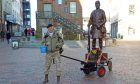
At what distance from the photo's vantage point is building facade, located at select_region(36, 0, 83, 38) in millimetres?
58125

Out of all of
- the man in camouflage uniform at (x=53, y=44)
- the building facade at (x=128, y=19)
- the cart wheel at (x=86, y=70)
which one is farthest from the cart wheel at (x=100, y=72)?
the building facade at (x=128, y=19)

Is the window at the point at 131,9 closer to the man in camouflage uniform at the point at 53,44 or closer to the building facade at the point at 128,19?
the building facade at the point at 128,19

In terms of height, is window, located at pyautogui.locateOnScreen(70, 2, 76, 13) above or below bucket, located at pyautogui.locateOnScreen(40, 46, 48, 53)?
above

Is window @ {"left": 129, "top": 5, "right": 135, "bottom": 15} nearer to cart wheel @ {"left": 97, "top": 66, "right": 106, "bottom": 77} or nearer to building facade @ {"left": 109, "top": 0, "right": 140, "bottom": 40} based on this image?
building facade @ {"left": 109, "top": 0, "right": 140, "bottom": 40}

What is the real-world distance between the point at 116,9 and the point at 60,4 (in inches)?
375

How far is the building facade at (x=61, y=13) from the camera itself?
58.1m

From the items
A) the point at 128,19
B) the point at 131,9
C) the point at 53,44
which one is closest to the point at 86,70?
the point at 53,44

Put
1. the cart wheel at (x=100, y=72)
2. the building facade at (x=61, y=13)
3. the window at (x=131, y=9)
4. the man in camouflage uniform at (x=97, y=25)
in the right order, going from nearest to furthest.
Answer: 1. the cart wheel at (x=100, y=72)
2. the man in camouflage uniform at (x=97, y=25)
3. the building facade at (x=61, y=13)
4. the window at (x=131, y=9)

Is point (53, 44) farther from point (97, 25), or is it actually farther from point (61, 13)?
point (61, 13)

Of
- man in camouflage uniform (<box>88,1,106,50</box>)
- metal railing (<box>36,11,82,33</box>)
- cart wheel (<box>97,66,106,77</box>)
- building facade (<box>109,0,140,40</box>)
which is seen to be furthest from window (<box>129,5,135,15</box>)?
cart wheel (<box>97,66,106,77</box>)

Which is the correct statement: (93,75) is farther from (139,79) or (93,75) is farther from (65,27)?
(65,27)

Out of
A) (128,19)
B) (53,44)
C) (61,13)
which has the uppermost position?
(61,13)

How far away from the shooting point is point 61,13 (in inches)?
2422

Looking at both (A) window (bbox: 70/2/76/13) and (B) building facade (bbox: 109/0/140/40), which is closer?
(B) building facade (bbox: 109/0/140/40)
